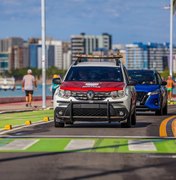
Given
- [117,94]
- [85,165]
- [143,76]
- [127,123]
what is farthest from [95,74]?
[85,165]

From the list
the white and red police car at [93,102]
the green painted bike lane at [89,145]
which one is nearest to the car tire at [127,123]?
the white and red police car at [93,102]

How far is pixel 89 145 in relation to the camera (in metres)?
12.9

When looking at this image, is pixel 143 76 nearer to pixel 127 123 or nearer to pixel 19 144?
pixel 127 123

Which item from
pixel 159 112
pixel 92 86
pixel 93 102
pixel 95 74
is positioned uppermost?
pixel 95 74

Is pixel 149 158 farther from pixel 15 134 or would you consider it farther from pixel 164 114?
pixel 164 114

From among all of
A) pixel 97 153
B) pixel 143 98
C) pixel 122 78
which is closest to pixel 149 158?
pixel 97 153

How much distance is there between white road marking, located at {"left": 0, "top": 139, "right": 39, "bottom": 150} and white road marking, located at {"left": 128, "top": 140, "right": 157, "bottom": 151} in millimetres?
1937

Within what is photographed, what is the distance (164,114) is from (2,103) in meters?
13.2

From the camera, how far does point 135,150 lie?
39.7 ft

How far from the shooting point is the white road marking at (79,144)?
12562 mm

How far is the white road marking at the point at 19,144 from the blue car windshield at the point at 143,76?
1090 centimetres

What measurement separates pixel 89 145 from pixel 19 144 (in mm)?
1359

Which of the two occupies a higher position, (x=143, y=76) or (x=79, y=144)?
(x=143, y=76)

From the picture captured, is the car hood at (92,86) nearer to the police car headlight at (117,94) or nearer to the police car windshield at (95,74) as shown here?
the police car headlight at (117,94)
